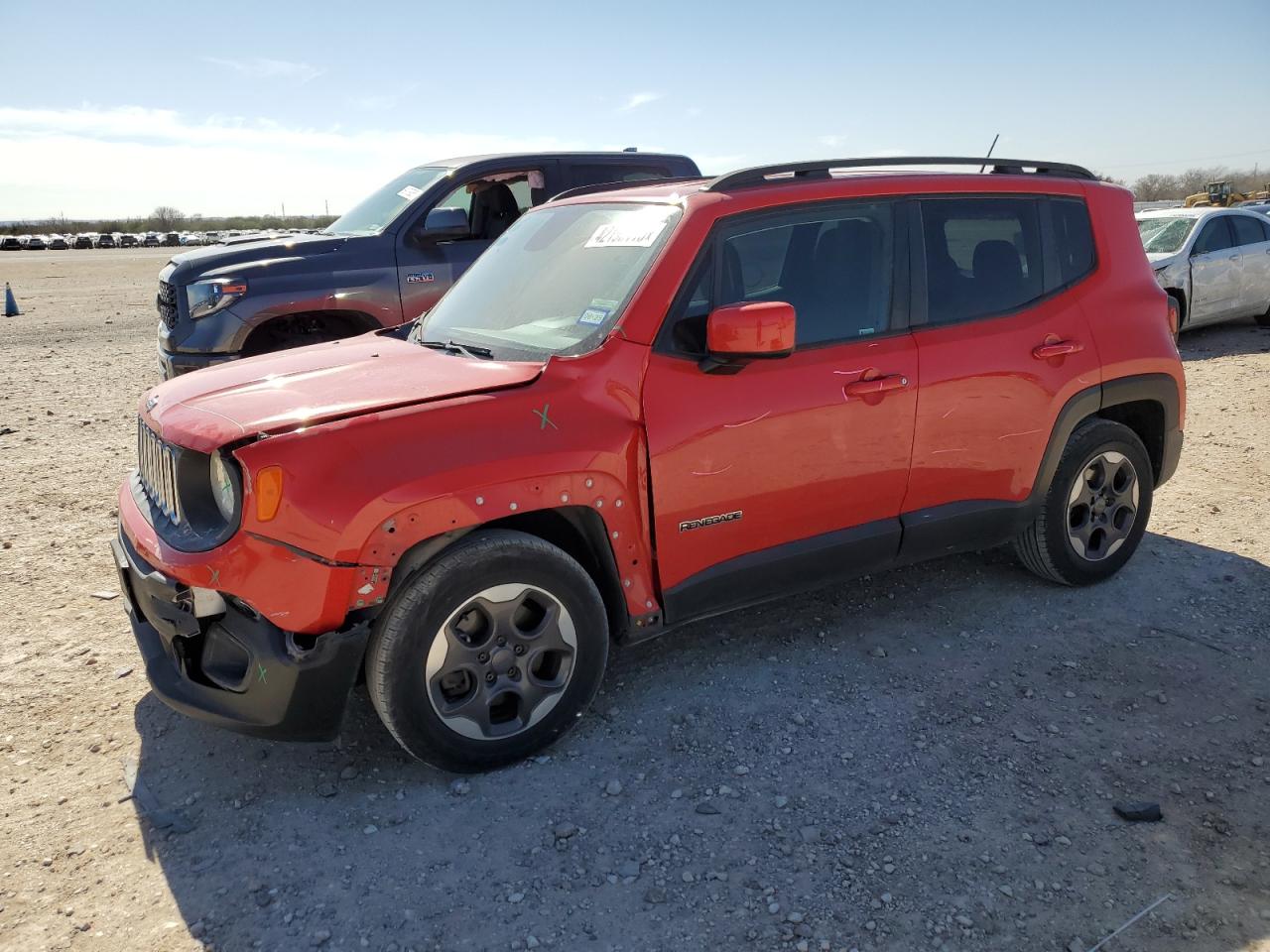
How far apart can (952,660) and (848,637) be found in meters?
0.45

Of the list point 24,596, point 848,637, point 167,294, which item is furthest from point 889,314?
point 167,294

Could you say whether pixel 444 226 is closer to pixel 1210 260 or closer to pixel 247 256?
pixel 247 256

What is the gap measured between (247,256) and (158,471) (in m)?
4.42

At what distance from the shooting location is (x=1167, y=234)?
472 inches

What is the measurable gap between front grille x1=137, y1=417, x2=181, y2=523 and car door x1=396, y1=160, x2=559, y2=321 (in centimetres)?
403

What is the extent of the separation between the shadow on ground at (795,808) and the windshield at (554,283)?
1.45 meters

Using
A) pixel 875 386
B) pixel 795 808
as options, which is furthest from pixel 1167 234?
pixel 795 808

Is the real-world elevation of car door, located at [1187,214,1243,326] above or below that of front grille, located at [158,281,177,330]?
below

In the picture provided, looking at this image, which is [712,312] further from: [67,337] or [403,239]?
[67,337]

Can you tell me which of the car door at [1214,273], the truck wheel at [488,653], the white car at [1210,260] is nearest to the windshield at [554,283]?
the truck wheel at [488,653]

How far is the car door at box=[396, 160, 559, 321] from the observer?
7.58m

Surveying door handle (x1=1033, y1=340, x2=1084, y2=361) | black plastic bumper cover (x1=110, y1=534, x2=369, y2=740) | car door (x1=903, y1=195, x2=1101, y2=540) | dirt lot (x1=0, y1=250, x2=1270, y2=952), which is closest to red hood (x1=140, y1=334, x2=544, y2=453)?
black plastic bumper cover (x1=110, y1=534, x2=369, y2=740)

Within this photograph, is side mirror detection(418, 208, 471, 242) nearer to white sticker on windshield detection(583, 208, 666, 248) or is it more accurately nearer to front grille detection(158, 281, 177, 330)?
front grille detection(158, 281, 177, 330)

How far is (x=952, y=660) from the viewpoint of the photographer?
416cm
